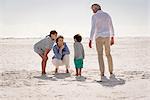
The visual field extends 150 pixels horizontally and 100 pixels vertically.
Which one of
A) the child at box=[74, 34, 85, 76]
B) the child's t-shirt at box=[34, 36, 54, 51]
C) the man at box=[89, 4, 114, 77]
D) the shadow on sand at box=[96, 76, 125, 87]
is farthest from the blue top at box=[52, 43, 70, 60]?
the shadow on sand at box=[96, 76, 125, 87]

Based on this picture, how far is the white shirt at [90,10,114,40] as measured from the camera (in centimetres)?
1104

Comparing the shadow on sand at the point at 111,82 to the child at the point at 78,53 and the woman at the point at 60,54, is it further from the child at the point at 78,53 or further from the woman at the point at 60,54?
the woman at the point at 60,54

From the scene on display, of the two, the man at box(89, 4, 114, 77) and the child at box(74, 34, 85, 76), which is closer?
the man at box(89, 4, 114, 77)

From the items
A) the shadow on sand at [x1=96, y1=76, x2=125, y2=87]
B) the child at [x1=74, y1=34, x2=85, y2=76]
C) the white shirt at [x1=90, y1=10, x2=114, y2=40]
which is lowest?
the shadow on sand at [x1=96, y1=76, x2=125, y2=87]

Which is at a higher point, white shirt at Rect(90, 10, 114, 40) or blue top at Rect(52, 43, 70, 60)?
white shirt at Rect(90, 10, 114, 40)

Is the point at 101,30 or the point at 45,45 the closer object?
the point at 101,30

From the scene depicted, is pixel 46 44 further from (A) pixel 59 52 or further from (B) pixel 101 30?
(B) pixel 101 30

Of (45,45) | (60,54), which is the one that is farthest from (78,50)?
(45,45)

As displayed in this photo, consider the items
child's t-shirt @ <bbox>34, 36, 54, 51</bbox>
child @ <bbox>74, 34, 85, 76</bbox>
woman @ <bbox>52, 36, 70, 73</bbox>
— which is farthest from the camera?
child's t-shirt @ <bbox>34, 36, 54, 51</bbox>

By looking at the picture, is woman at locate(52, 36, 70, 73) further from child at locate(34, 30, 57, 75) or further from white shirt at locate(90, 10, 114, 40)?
white shirt at locate(90, 10, 114, 40)

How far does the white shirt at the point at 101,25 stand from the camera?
11039 mm

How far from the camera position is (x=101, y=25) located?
11086 mm

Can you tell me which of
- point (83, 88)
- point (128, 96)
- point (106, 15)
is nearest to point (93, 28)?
point (106, 15)

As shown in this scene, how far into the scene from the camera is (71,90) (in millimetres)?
9023
